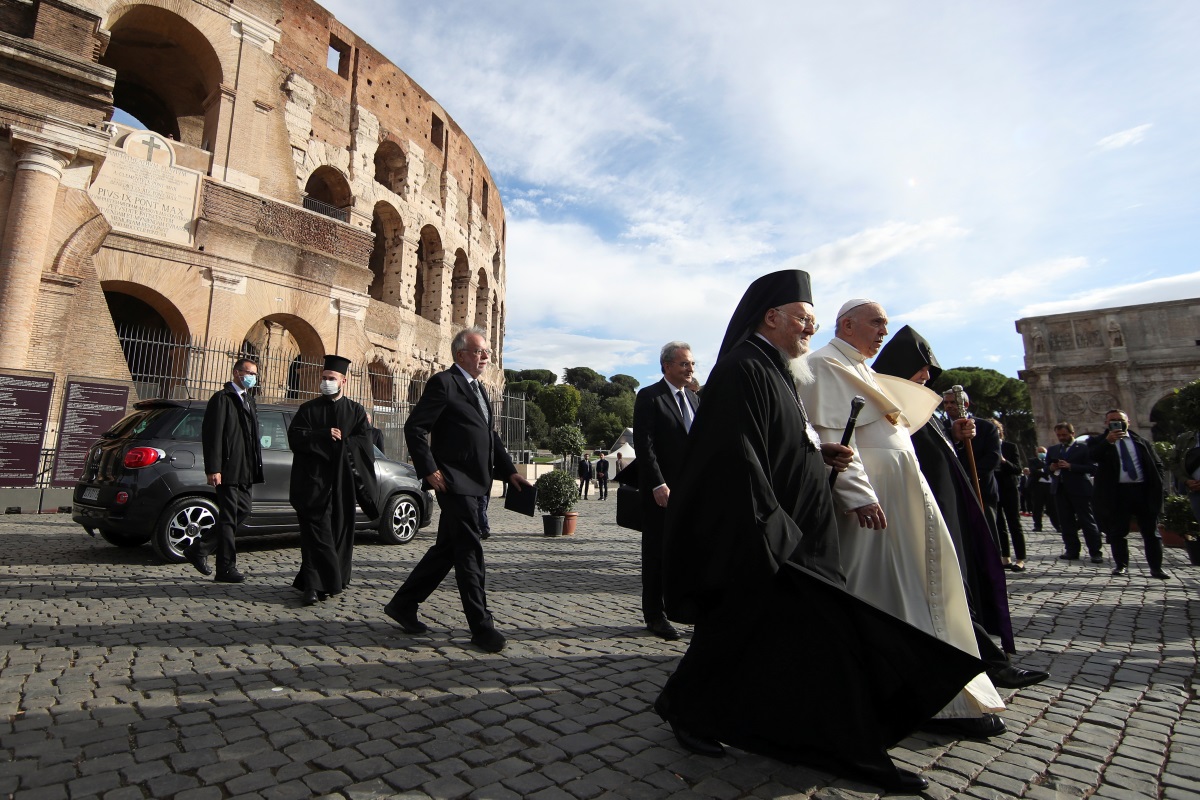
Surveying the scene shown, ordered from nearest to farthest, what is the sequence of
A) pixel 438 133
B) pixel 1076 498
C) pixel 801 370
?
pixel 801 370, pixel 1076 498, pixel 438 133

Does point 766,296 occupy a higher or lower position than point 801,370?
higher

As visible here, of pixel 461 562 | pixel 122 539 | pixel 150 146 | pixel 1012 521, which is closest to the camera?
pixel 461 562

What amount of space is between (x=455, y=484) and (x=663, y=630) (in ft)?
5.59

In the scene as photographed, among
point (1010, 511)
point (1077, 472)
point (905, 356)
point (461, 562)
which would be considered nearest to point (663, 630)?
point (461, 562)

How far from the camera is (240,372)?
5.82 metres

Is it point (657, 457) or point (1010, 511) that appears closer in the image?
point (657, 457)

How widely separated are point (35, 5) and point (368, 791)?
18.3m

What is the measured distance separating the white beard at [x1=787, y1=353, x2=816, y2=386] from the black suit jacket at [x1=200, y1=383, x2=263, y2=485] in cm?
510

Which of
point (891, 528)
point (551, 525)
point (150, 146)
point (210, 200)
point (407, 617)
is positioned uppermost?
point (150, 146)

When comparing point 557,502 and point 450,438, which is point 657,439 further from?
point 557,502

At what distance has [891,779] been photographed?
6.74ft

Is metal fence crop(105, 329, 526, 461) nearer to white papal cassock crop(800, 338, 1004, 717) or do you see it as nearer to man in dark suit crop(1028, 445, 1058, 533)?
white papal cassock crop(800, 338, 1004, 717)

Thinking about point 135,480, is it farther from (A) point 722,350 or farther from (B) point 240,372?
(A) point 722,350

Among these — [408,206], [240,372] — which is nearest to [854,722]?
[240,372]
